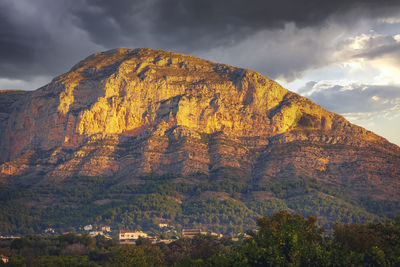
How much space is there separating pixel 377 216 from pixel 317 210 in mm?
18415

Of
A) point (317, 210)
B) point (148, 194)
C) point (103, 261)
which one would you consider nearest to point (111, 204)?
point (148, 194)

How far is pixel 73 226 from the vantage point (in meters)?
186

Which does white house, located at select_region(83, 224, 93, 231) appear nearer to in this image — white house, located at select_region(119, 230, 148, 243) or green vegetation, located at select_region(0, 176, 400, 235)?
green vegetation, located at select_region(0, 176, 400, 235)

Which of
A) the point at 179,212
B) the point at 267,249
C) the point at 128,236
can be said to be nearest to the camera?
the point at 267,249

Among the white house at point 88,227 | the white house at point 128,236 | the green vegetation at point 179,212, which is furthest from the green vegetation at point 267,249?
the green vegetation at point 179,212

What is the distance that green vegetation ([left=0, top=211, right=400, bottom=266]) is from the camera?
63.5 m

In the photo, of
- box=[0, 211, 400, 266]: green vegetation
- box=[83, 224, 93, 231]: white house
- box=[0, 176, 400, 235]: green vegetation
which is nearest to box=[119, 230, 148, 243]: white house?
box=[0, 211, 400, 266]: green vegetation

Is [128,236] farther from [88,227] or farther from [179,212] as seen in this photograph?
[179,212]

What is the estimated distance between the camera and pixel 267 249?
6531cm

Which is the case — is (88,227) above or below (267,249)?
above

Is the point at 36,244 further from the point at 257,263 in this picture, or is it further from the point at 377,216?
the point at 377,216

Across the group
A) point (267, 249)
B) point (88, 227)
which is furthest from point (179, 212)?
point (267, 249)

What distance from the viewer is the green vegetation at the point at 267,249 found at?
63544mm

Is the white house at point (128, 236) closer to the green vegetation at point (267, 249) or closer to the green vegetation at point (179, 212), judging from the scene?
the green vegetation at point (267, 249)
